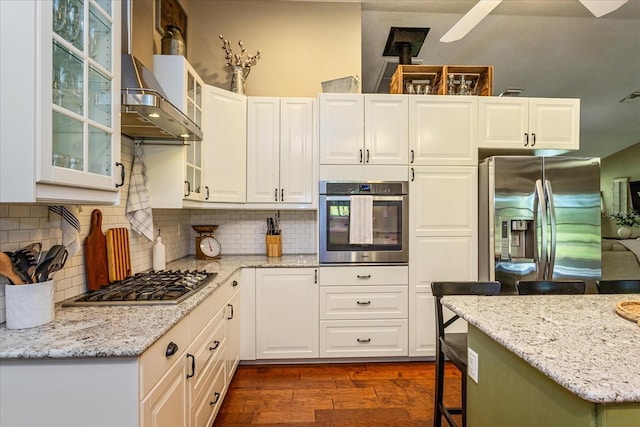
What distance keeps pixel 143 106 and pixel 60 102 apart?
1.51 feet

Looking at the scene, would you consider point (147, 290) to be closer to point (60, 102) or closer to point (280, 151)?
point (60, 102)

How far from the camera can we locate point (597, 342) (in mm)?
1055

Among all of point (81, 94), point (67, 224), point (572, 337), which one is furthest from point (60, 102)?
point (572, 337)

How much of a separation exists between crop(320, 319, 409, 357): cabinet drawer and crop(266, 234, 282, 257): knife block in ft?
2.61

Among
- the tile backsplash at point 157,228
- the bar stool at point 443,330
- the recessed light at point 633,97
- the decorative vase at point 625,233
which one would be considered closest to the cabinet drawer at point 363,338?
the tile backsplash at point 157,228


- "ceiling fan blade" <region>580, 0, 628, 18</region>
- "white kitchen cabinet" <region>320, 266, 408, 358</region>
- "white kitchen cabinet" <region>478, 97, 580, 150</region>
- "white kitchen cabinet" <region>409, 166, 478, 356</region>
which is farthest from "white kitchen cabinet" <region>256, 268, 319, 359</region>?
"ceiling fan blade" <region>580, 0, 628, 18</region>

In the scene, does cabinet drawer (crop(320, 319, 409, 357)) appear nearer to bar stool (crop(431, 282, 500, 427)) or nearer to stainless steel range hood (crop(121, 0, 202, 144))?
bar stool (crop(431, 282, 500, 427))

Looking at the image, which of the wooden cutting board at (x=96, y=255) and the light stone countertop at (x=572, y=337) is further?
the wooden cutting board at (x=96, y=255)

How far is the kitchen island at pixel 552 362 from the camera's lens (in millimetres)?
803

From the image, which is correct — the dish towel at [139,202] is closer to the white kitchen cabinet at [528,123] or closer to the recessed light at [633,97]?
the white kitchen cabinet at [528,123]

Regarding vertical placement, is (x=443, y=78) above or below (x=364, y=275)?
above

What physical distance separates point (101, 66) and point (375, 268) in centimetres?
225

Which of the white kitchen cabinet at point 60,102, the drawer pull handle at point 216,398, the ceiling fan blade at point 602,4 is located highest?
the ceiling fan blade at point 602,4

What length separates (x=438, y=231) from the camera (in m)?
2.86
